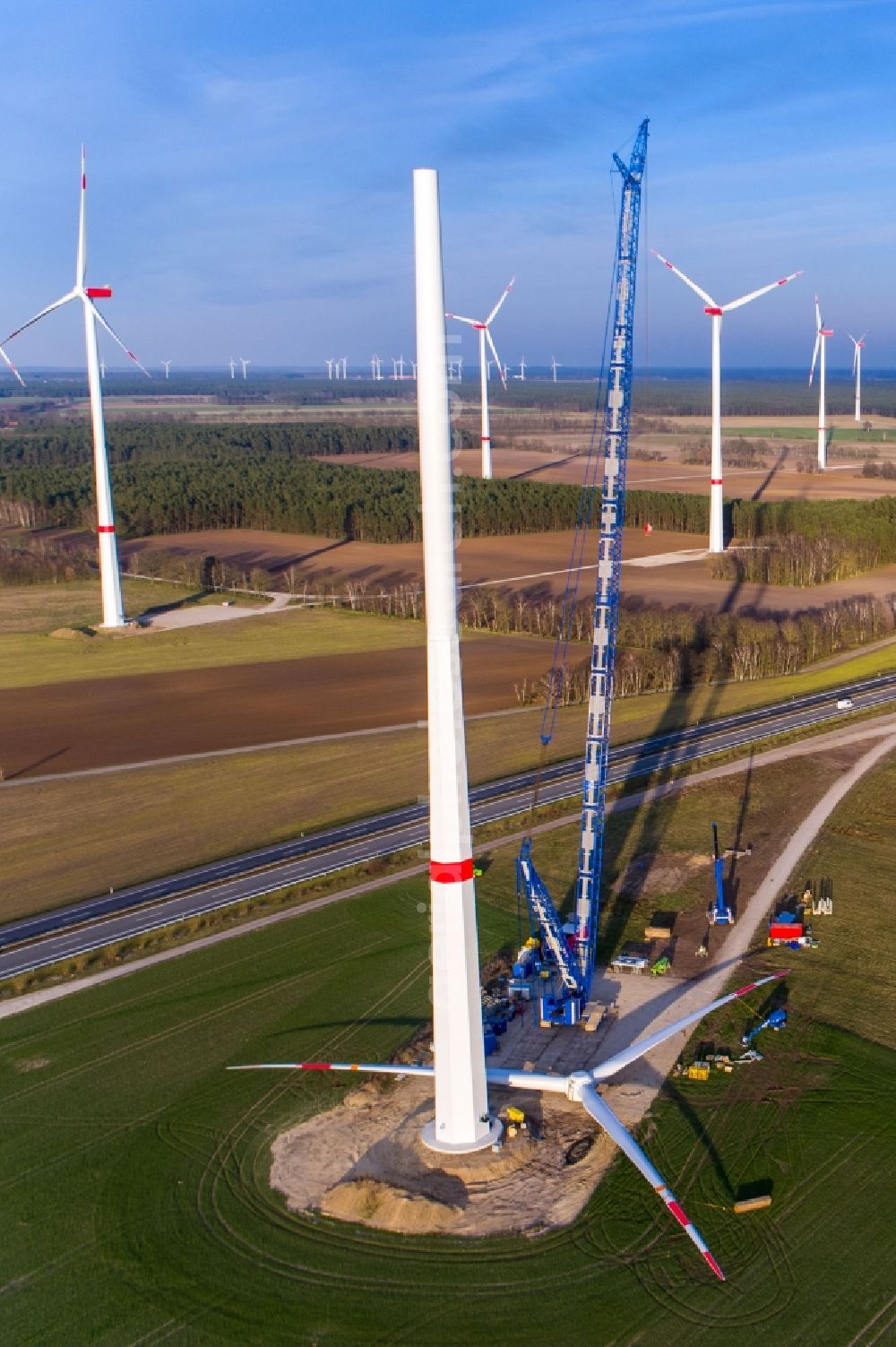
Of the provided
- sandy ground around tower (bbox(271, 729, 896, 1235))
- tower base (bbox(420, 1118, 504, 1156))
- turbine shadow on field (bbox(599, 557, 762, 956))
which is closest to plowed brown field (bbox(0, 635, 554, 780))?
turbine shadow on field (bbox(599, 557, 762, 956))

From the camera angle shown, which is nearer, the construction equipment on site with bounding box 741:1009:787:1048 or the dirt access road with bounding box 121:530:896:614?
the construction equipment on site with bounding box 741:1009:787:1048

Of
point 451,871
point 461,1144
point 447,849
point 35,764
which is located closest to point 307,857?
point 35,764

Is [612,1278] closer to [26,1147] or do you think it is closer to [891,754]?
[26,1147]

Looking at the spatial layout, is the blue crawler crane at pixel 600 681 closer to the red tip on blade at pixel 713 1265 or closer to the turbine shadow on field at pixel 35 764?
the red tip on blade at pixel 713 1265

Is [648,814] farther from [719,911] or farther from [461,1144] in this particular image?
[461,1144]

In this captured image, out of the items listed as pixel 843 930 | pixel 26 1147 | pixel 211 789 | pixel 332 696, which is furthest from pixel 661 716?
pixel 26 1147

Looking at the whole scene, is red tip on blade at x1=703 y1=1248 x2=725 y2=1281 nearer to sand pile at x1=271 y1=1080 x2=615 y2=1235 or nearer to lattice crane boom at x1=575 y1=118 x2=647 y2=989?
sand pile at x1=271 y1=1080 x2=615 y2=1235

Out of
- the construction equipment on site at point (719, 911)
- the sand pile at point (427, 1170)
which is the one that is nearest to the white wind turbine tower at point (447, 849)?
the sand pile at point (427, 1170)
